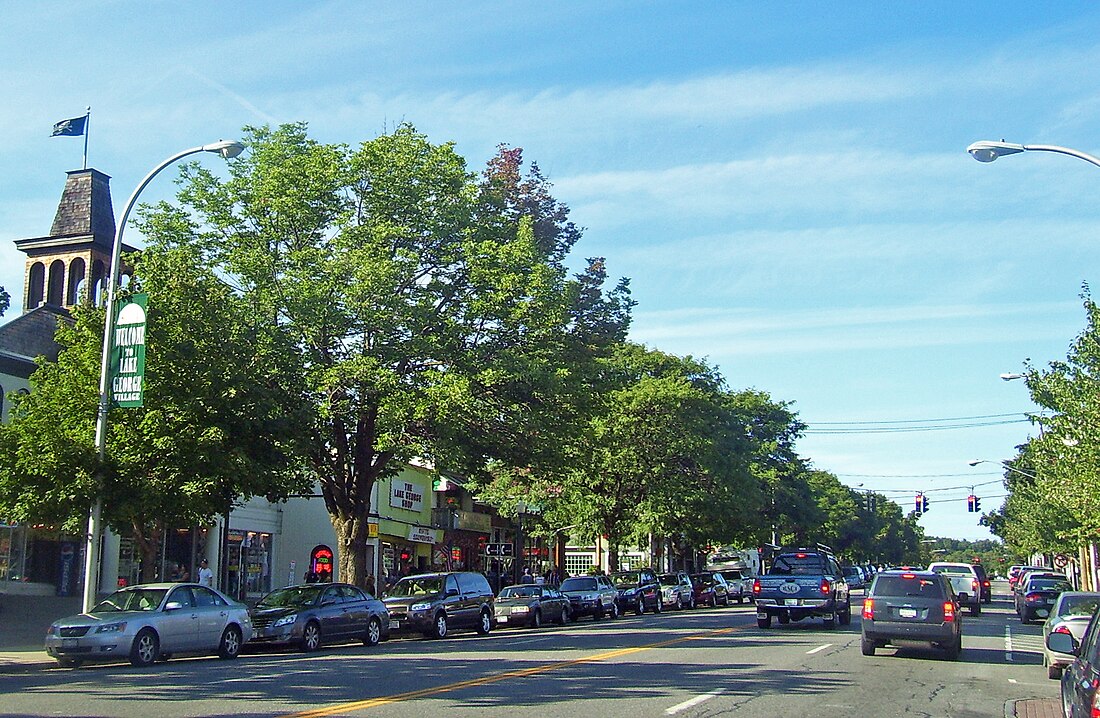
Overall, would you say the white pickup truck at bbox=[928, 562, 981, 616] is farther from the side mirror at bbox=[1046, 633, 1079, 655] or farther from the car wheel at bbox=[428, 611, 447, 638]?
the side mirror at bbox=[1046, 633, 1079, 655]

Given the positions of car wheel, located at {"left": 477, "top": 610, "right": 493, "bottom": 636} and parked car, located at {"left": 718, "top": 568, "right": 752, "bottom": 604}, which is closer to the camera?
car wheel, located at {"left": 477, "top": 610, "right": 493, "bottom": 636}

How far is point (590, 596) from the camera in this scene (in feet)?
124

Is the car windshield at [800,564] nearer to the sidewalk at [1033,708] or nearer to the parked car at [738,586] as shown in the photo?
the sidewalk at [1033,708]

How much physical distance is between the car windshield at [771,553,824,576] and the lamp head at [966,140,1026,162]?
14.6m

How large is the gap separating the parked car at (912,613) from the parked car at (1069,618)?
5.53ft

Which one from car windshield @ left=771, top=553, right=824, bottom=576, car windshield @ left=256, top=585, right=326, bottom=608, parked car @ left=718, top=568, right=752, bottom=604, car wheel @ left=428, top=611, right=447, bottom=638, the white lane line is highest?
car windshield @ left=771, top=553, right=824, bottom=576

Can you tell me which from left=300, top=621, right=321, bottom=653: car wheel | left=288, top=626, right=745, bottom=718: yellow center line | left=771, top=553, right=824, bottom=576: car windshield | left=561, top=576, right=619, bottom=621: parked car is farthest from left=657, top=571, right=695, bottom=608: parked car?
left=300, top=621, right=321, bottom=653: car wheel

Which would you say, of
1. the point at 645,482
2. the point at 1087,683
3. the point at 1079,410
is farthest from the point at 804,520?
the point at 1087,683

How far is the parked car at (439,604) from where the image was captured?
26.5 metres

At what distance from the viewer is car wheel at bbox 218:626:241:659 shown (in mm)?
20250

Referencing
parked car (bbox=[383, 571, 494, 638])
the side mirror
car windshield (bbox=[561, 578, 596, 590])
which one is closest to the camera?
the side mirror

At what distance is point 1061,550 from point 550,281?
45824 mm

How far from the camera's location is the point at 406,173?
28188mm

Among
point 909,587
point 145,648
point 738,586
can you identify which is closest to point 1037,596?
point 909,587
